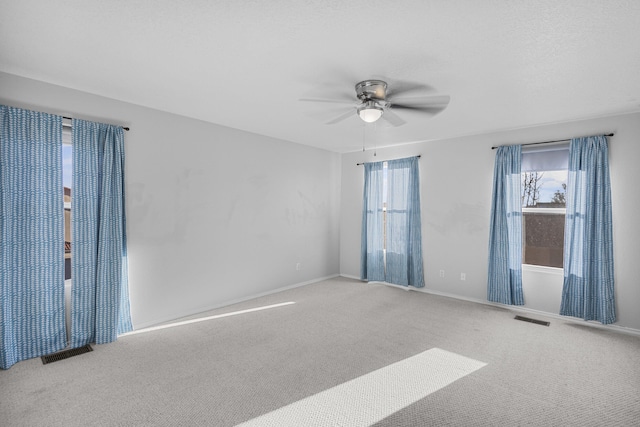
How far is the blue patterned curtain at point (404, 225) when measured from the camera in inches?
201

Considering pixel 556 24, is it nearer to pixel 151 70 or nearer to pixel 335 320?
pixel 151 70

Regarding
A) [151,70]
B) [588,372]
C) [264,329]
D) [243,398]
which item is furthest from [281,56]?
[588,372]

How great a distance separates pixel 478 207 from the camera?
4.57 m

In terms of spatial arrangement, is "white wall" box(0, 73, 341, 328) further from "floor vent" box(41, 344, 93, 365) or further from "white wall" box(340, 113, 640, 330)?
"white wall" box(340, 113, 640, 330)

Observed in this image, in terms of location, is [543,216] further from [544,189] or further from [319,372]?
[319,372]

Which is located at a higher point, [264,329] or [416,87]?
[416,87]

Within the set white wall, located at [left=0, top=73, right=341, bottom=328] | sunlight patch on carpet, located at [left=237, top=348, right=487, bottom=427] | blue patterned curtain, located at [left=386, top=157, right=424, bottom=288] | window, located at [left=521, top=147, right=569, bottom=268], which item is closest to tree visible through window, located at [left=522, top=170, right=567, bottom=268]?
window, located at [left=521, top=147, right=569, bottom=268]

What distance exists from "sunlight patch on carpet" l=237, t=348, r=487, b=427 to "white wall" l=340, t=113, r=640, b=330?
211 centimetres

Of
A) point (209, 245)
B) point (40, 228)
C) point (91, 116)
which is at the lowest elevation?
point (209, 245)

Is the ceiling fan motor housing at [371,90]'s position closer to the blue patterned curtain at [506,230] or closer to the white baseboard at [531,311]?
the blue patterned curtain at [506,230]

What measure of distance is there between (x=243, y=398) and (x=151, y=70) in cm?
268

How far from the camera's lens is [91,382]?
2.40m

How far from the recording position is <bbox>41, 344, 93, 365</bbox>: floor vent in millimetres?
2714

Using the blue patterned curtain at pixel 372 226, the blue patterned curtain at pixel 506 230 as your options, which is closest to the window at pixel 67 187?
the blue patterned curtain at pixel 372 226
